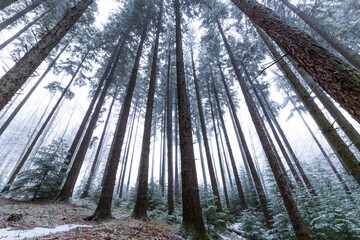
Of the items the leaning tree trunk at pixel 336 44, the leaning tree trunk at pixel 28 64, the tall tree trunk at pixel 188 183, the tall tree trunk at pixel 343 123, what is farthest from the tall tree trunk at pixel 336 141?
the leaning tree trunk at pixel 28 64

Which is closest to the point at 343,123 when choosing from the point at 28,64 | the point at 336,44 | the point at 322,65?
the point at 322,65

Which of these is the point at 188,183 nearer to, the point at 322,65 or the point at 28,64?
the point at 322,65

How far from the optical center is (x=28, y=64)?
325cm

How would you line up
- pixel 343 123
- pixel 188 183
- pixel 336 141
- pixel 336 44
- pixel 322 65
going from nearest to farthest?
1. pixel 322 65
2. pixel 336 141
3. pixel 188 183
4. pixel 343 123
5. pixel 336 44

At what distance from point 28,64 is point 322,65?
5783mm

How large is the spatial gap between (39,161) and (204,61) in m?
14.1

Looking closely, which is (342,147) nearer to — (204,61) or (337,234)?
(337,234)

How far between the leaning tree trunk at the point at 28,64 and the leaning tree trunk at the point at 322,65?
18.2 ft

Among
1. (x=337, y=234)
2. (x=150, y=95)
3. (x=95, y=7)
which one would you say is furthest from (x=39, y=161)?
(x=95, y=7)

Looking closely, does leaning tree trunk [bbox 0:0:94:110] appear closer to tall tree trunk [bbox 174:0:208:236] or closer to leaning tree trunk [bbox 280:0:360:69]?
tall tree trunk [bbox 174:0:208:236]

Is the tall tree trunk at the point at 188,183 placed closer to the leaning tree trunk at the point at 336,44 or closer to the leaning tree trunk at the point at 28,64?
the leaning tree trunk at the point at 28,64

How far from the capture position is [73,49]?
13070mm

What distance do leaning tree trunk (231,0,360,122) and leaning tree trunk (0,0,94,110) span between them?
5547 millimetres

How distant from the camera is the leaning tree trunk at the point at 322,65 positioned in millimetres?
1572
